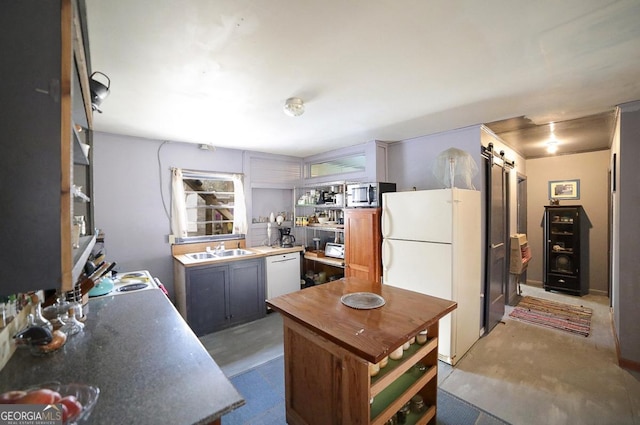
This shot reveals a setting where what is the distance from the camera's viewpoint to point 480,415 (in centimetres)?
191

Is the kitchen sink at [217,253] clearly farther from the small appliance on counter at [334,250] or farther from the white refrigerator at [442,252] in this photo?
the white refrigerator at [442,252]

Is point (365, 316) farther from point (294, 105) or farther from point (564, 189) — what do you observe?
point (564, 189)

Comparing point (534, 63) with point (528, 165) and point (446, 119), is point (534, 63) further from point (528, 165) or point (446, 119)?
point (528, 165)

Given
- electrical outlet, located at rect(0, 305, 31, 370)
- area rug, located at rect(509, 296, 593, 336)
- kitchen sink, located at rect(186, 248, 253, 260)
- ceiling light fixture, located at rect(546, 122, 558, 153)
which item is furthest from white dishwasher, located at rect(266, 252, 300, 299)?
ceiling light fixture, located at rect(546, 122, 558, 153)

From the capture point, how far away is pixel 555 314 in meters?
3.61

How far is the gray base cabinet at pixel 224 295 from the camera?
122 inches

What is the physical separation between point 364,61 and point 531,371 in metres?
3.02

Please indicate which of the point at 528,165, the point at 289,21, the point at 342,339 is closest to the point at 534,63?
the point at 289,21

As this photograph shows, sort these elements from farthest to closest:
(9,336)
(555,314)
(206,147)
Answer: (206,147)
(555,314)
(9,336)

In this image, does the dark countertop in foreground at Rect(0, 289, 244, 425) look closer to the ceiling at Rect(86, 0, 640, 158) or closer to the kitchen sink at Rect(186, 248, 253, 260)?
the ceiling at Rect(86, 0, 640, 158)

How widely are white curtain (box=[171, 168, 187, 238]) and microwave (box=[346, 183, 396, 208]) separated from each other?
2312 mm

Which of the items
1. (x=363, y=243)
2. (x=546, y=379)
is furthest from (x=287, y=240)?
(x=546, y=379)

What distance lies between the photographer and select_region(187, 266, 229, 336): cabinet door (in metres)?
3.08

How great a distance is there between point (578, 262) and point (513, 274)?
137 cm
